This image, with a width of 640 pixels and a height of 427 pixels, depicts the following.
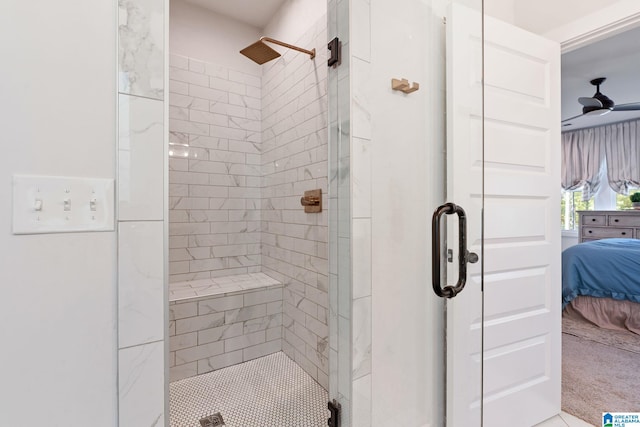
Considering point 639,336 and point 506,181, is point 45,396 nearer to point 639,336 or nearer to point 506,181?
point 506,181

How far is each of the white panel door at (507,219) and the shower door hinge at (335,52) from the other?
0.53 meters

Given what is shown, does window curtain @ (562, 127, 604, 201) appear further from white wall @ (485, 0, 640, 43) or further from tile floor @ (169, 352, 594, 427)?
tile floor @ (169, 352, 594, 427)

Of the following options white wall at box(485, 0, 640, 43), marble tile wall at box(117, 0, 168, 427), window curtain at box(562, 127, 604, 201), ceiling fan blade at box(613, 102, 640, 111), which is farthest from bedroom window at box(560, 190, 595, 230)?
marble tile wall at box(117, 0, 168, 427)

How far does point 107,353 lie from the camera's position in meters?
0.77

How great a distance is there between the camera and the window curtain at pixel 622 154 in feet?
16.2

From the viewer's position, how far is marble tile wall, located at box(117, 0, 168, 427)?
771 millimetres

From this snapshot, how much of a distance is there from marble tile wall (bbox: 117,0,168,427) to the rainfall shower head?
1451 millimetres

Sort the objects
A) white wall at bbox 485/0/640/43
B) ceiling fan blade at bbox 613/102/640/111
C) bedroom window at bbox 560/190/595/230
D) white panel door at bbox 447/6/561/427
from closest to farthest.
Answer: white panel door at bbox 447/6/561/427
white wall at bbox 485/0/640/43
ceiling fan blade at bbox 613/102/640/111
bedroom window at bbox 560/190/595/230

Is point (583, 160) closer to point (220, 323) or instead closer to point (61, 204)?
point (220, 323)

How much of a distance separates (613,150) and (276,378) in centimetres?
649

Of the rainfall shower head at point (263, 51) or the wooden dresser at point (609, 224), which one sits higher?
the rainfall shower head at point (263, 51)

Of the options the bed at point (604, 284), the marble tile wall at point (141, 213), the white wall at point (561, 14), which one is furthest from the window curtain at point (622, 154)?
the marble tile wall at point (141, 213)

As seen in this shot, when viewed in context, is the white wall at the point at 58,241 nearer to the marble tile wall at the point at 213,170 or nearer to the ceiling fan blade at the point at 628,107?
the marble tile wall at the point at 213,170

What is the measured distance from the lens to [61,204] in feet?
2.38
